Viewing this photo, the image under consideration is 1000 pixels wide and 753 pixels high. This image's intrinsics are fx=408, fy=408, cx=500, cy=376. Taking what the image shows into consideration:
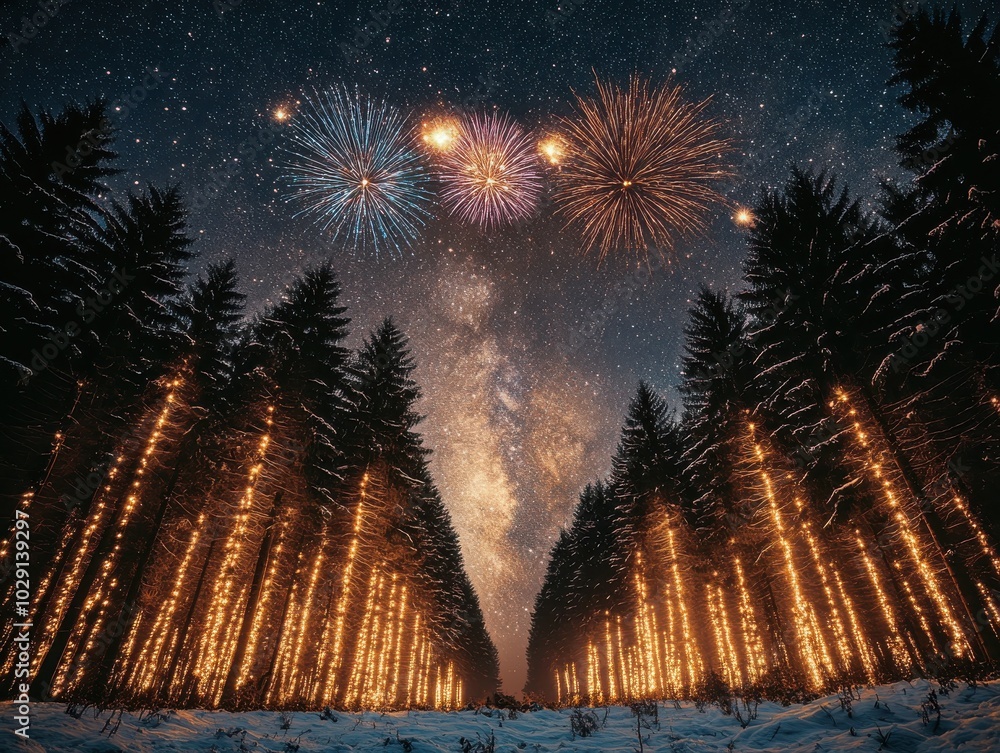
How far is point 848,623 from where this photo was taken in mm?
18031

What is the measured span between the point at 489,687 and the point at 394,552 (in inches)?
2370

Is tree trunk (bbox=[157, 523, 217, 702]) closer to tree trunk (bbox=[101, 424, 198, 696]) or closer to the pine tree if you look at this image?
tree trunk (bbox=[101, 424, 198, 696])

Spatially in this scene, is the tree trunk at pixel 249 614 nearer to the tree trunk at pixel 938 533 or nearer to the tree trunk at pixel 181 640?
the tree trunk at pixel 181 640

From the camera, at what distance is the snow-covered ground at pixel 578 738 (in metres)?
5.05

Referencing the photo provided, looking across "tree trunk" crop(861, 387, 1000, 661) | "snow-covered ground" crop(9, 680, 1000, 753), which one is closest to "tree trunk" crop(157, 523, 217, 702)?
"snow-covered ground" crop(9, 680, 1000, 753)

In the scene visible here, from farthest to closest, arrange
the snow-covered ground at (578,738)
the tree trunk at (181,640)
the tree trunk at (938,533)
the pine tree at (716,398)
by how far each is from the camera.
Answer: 1. the pine tree at (716,398)
2. the tree trunk at (181,640)
3. the tree trunk at (938,533)
4. the snow-covered ground at (578,738)

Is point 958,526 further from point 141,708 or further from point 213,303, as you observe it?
point 213,303

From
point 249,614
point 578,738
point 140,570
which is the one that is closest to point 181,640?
point 140,570

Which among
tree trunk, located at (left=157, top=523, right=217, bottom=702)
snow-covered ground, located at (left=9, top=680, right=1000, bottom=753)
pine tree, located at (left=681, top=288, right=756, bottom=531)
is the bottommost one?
snow-covered ground, located at (left=9, top=680, right=1000, bottom=753)

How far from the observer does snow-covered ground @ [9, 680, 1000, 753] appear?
5.05m

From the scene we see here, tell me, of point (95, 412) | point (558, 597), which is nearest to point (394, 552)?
point (95, 412)

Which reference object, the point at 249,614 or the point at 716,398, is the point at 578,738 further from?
the point at 716,398

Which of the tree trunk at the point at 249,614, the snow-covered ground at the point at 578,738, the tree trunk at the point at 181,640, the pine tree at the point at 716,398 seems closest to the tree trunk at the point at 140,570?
the tree trunk at the point at 181,640

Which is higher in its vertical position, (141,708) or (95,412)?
(95,412)
